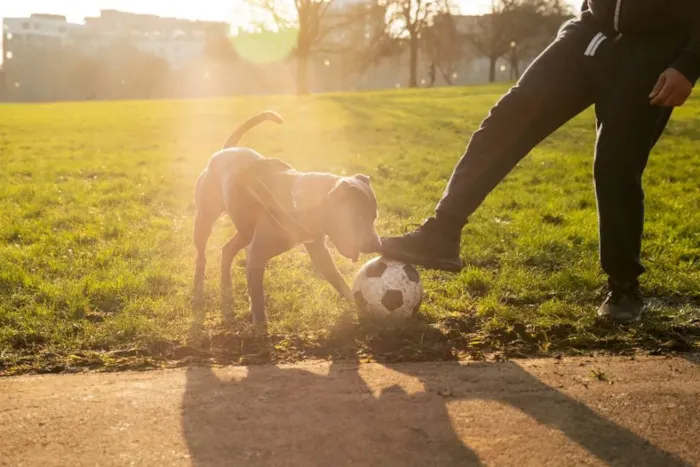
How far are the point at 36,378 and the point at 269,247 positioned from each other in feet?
5.30

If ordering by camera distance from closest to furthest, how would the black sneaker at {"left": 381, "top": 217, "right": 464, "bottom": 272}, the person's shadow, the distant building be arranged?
the person's shadow
the black sneaker at {"left": 381, "top": 217, "right": 464, "bottom": 272}
the distant building

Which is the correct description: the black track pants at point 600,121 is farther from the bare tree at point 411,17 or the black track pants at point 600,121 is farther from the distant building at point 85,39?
the distant building at point 85,39

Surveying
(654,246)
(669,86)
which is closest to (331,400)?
(669,86)

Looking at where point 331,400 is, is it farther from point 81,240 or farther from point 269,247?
point 81,240

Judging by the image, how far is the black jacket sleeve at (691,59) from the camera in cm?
366

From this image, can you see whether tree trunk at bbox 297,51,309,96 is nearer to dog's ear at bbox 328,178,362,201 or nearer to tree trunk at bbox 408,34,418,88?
tree trunk at bbox 408,34,418,88

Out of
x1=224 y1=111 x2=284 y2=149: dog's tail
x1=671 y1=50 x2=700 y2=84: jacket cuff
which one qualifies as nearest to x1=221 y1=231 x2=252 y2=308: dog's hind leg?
x1=224 y1=111 x2=284 y2=149: dog's tail

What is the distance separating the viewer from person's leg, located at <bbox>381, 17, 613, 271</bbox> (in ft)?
13.3

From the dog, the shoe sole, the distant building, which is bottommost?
the shoe sole

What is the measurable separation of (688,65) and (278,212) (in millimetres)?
2517

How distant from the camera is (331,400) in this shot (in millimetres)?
3080

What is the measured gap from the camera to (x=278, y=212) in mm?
4266

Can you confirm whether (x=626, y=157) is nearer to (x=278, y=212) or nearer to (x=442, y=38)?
(x=278, y=212)

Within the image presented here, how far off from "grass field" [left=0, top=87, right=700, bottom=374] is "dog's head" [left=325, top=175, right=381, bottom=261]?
55cm
